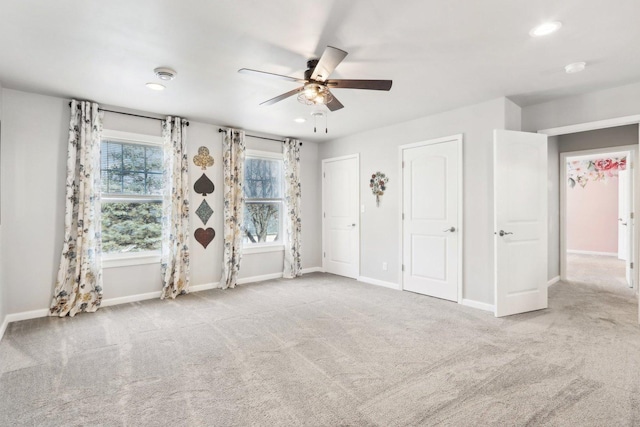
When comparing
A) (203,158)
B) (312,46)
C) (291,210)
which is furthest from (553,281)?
(203,158)

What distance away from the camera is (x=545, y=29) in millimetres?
2359

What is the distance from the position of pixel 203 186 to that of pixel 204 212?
0.39m

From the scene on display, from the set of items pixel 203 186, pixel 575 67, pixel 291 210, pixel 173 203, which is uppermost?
pixel 575 67

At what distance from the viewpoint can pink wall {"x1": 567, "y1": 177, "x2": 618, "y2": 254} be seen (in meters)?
8.19

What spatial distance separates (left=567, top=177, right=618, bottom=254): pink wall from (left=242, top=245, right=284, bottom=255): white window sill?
26.5 feet

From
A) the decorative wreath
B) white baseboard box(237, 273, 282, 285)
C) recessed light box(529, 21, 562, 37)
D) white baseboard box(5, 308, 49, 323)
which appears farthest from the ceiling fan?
white baseboard box(5, 308, 49, 323)

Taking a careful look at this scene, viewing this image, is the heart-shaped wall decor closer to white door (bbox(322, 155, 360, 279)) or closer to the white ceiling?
the white ceiling

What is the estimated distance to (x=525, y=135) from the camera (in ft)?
12.5

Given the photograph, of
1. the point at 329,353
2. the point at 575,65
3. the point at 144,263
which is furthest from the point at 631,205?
the point at 144,263

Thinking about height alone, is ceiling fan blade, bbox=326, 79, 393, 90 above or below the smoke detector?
below

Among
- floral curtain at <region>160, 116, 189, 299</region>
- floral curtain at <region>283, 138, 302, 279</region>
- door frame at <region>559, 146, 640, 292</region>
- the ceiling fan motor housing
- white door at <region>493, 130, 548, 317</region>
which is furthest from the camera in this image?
floral curtain at <region>283, 138, 302, 279</region>

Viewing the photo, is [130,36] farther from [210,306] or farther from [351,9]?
[210,306]

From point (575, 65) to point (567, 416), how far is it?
287cm

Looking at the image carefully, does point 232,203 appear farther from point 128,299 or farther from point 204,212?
point 128,299
